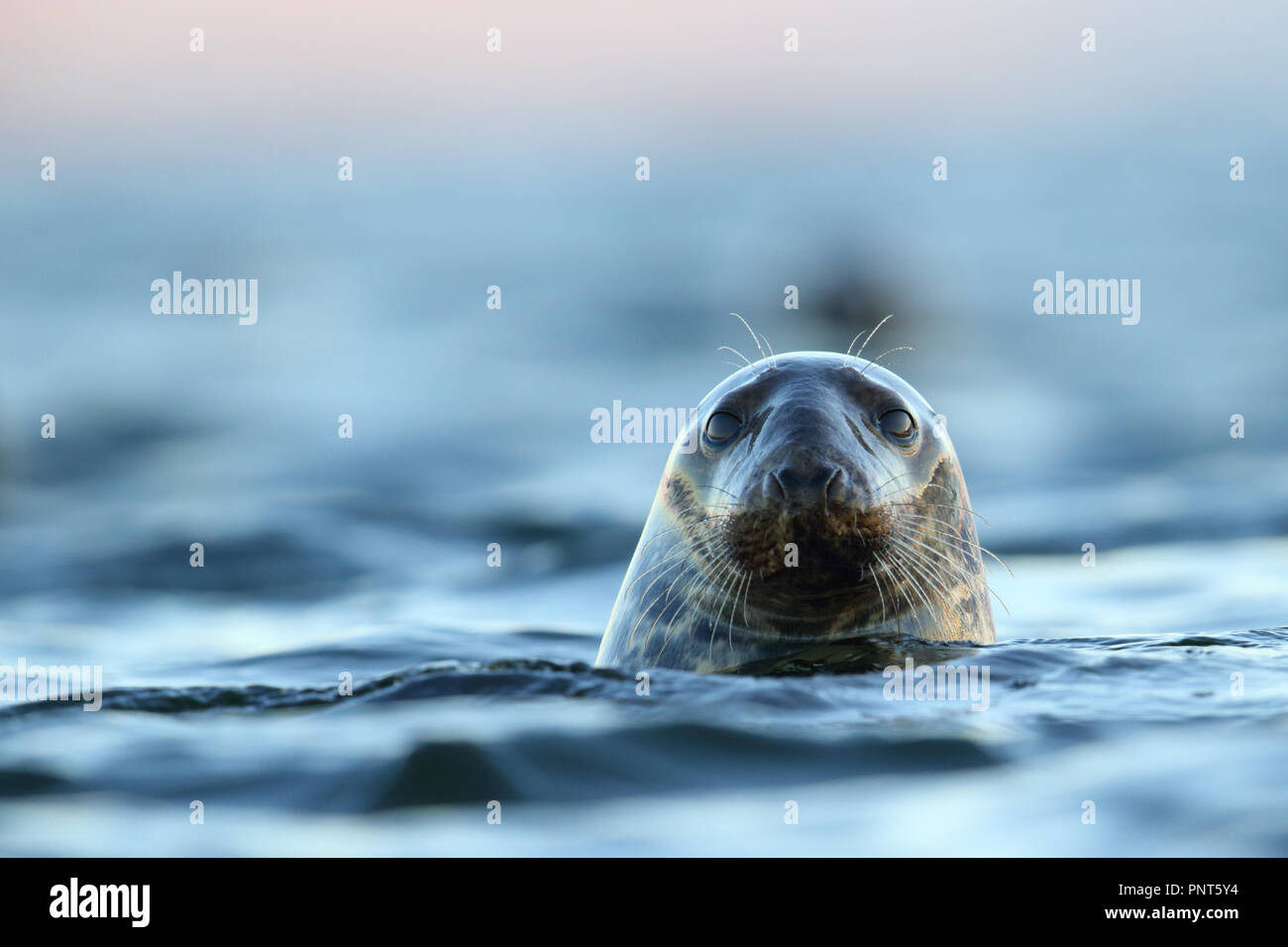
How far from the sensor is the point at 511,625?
969cm

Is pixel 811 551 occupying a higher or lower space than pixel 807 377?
→ lower

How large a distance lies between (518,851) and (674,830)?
43 cm

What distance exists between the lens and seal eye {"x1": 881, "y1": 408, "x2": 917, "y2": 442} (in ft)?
20.1

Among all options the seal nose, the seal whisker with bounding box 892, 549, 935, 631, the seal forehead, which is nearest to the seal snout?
the seal nose

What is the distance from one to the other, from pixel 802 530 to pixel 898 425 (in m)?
1.03

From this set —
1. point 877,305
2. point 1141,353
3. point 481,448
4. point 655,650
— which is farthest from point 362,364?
point 655,650

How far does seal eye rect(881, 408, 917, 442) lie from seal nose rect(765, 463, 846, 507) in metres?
0.81

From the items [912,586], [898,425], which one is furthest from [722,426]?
[912,586]

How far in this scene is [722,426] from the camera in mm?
6203

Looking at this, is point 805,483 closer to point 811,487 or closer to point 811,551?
point 811,487

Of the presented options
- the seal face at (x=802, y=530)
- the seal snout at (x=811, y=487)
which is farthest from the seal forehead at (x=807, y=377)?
the seal snout at (x=811, y=487)

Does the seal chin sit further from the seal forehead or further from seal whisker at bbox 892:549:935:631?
the seal forehead

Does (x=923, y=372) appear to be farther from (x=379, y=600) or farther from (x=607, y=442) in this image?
(x=379, y=600)

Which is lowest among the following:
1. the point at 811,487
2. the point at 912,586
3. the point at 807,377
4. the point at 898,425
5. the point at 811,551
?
the point at 912,586
